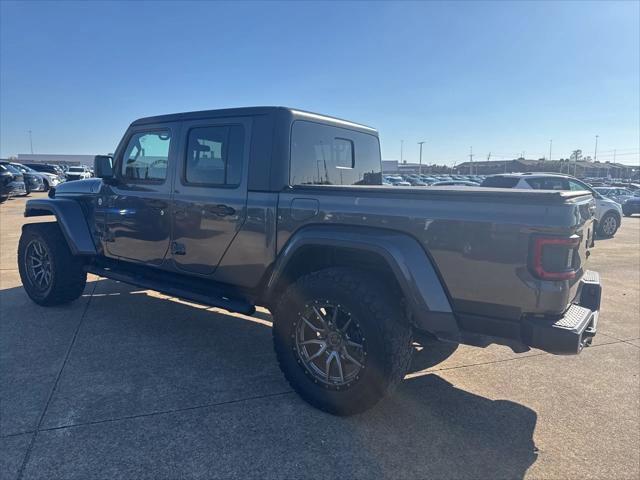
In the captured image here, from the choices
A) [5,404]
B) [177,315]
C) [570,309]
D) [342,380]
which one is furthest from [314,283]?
[177,315]

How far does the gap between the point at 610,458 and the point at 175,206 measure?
352cm

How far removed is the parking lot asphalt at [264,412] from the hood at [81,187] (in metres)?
1.37

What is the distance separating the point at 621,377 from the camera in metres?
3.68

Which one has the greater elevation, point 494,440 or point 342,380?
point 342,380

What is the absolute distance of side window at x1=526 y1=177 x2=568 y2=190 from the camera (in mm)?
10656

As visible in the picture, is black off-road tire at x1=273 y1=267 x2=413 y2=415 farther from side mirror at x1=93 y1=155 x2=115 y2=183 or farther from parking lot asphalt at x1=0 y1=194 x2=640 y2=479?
side mirror at x1=93 y1=155 x2=115 y2=183

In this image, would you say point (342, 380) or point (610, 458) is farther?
point (342, 380)

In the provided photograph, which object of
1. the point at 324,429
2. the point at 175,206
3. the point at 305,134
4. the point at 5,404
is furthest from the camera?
the point at 175,206

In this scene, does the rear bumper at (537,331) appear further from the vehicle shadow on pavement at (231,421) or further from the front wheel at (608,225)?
the front wheel at (608,225)

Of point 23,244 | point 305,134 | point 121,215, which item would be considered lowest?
point 23,244

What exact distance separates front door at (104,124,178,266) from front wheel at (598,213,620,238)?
1261 cm

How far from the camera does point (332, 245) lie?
296cm

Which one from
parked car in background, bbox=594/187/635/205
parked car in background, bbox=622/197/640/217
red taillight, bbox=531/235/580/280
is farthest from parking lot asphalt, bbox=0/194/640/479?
parked car in background, bbox=594/187/635/205

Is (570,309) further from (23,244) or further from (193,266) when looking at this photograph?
(23,244)
